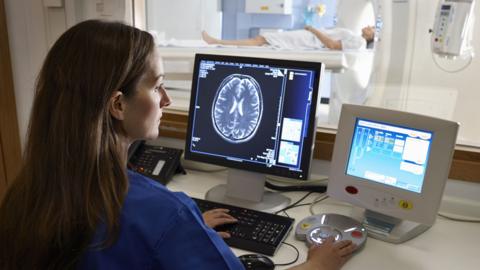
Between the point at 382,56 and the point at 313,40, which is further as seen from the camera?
the point at 313,40

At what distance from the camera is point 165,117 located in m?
1.79

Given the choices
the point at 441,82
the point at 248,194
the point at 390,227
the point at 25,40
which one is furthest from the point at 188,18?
the point at 390,227

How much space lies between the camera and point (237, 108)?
4.40 ft

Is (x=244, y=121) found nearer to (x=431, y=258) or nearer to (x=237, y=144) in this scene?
(x=237, y=144)

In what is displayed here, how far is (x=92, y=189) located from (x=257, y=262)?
0.43 m

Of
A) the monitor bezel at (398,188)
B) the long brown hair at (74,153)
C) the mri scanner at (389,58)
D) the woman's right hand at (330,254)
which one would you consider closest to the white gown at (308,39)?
the mri scanner at (389,58)

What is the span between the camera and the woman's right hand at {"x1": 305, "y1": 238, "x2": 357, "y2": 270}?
3.22 feet

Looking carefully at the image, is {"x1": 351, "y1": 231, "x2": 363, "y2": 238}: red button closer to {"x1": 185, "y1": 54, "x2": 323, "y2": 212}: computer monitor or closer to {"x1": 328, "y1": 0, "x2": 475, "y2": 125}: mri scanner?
{"x1": 185, "y1": 54, "x2": 323, "y2": 212}: computer monitor

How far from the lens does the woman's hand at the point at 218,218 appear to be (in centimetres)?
116

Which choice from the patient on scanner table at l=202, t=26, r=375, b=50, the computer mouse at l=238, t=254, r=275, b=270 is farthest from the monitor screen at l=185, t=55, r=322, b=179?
the patient on scanner table at l=202, t=26, r=375, b=50

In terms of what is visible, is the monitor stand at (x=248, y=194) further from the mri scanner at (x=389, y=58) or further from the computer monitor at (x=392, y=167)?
the mri scanner at (x=389, y=58)

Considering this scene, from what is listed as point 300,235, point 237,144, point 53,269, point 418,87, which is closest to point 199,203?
point 237,144

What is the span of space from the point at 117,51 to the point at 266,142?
2.10ft

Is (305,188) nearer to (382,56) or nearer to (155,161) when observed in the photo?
(155,161)
